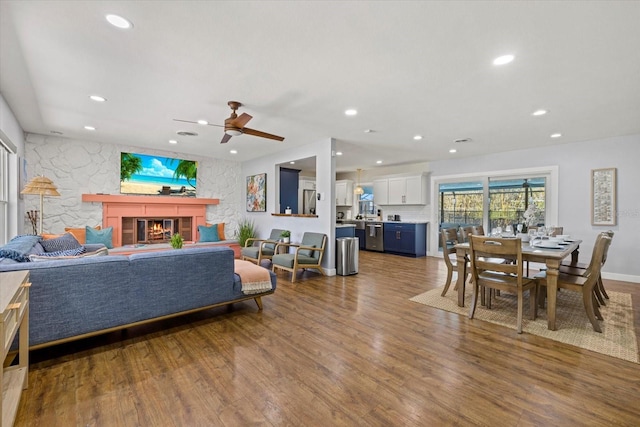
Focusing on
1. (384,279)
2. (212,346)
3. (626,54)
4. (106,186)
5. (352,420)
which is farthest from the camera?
(106,186)

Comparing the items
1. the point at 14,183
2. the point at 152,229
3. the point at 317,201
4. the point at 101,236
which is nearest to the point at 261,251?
the point at 317,201

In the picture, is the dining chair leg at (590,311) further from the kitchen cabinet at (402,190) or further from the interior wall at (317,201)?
the kitchen cabinet at (402,190)

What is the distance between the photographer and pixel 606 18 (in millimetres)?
1954

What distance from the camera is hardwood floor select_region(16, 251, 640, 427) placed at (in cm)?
172

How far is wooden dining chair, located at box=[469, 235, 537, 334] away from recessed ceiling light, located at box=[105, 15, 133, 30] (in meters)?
3.55

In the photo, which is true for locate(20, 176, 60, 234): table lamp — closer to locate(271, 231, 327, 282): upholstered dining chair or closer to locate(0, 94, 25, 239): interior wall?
locate(0, 94, 25, 239): interior wall

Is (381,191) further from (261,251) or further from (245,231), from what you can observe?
(261,251)

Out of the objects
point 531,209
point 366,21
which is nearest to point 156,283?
point 366,21

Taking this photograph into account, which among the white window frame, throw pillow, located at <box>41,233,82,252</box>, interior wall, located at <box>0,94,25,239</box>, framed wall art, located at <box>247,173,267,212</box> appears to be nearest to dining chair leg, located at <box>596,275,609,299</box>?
the white window frame

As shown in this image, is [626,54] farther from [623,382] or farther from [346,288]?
[346,288]

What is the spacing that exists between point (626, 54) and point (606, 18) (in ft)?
2.44

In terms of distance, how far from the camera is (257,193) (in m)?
7.23

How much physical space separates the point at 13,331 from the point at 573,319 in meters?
4.80

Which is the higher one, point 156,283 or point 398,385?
point 156,283
